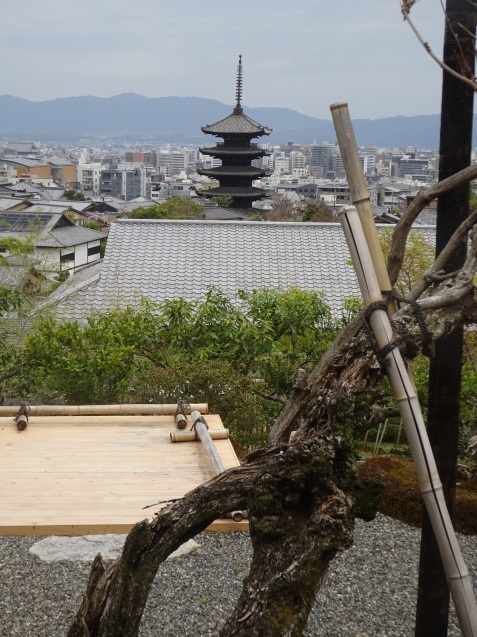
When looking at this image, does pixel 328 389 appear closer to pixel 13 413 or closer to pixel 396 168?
pixel 13 413

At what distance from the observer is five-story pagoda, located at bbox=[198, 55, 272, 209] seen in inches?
1043

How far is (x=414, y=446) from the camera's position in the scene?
1.70 metres

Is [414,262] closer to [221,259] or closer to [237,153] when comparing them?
[221,259]

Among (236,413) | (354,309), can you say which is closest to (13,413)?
(236,413)

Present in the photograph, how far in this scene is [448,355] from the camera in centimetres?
242

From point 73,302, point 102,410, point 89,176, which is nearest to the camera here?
point 102,410

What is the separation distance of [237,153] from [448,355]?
2506 centimetres

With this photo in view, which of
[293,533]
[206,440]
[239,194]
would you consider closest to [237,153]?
[239,194]

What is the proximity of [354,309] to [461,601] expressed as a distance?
5.46 m

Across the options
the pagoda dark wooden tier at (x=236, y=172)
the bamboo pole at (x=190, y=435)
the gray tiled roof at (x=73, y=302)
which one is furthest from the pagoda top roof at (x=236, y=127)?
the bamboo pole at (x=190, y=435)

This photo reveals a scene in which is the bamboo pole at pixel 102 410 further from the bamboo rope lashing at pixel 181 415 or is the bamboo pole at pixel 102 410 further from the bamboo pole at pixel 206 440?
the bamboo pole at pixel 206 440

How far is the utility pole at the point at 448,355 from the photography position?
2396 millimetres

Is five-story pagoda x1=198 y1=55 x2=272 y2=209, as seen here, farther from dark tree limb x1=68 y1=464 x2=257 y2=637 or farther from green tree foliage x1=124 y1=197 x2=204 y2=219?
dark tree limb x1=68 y1=464 x2=257 y2=637

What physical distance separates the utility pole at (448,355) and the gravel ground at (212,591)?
2.07 ft
